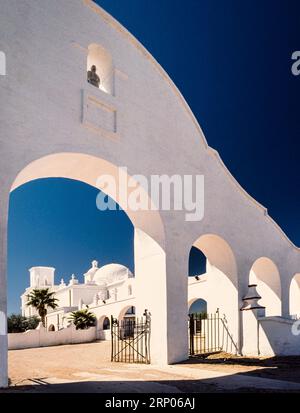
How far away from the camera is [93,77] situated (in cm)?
1031

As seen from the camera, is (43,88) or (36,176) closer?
(43,88)

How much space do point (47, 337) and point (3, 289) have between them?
75.7ft

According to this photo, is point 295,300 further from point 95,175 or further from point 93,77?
point 93,77

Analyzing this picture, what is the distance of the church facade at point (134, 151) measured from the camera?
26.4 feet

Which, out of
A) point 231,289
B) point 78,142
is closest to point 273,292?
point 231,289

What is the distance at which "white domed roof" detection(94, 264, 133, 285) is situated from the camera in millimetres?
46656

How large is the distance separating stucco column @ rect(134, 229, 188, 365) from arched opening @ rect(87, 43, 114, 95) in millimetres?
3877

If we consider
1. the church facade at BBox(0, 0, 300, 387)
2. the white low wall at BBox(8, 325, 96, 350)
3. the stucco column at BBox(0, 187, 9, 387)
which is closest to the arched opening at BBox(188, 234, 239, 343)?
the church facade at BBox(0, 0, 300, 387)

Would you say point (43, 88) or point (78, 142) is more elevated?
point (43, 88)

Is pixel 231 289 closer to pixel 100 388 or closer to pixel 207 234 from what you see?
pixel 207 234

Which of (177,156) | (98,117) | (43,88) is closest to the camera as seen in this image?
(43,88)

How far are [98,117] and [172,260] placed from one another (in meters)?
4.16

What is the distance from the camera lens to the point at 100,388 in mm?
7086

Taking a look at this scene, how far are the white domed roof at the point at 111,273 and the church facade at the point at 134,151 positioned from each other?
32047mm
